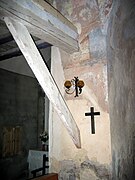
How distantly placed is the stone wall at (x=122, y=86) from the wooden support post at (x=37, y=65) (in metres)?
0.61

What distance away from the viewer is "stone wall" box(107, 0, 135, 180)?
2.54 meters

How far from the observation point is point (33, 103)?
6355mm

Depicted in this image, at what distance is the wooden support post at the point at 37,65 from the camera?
1752 mm

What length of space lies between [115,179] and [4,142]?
3.68 meters

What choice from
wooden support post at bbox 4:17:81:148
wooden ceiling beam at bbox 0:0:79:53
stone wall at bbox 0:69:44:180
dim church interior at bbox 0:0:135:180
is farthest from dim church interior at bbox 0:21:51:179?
wooden support post at bbox 4:17:81:148

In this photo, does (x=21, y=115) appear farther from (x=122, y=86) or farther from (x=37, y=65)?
(x=37, y=65)

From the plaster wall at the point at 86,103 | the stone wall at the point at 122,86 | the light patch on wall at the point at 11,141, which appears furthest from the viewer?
the light patch on wall at the point at 11,141

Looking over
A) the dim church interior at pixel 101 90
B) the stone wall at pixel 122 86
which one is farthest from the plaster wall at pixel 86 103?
the stone wall at pixel 122 86

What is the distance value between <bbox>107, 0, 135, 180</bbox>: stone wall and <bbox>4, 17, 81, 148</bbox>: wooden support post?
0.61 m

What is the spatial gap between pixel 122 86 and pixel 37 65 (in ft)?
Answer: 5.17

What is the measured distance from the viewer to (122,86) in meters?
2.97

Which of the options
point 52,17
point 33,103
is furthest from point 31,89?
point 52,17

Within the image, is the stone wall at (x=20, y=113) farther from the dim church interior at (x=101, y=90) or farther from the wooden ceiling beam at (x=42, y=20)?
the wooden ceiling beam at (x=42, y=20)

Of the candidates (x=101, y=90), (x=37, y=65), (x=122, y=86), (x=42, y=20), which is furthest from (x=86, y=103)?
(x=42, y=20)
